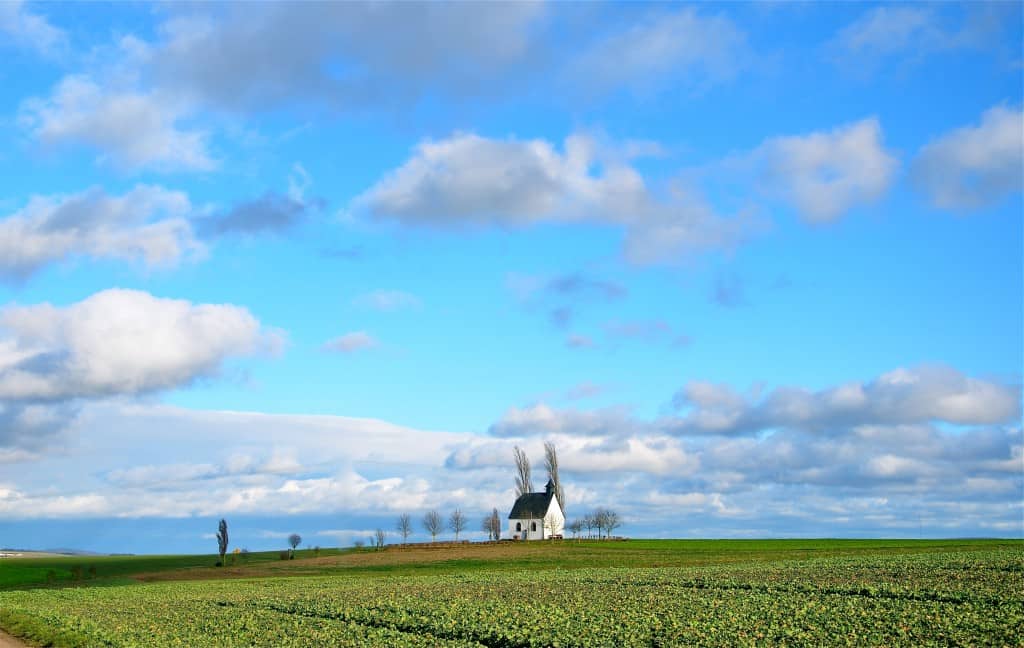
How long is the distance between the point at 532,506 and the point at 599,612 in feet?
385

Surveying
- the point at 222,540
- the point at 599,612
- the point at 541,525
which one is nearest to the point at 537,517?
the point at 541,525

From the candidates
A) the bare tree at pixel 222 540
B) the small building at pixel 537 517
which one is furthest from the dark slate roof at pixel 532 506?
the bare tree at pixel 222 540

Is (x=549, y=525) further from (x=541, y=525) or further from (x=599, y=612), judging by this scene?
(x=599, y=612)

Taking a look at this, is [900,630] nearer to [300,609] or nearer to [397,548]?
[300,609]

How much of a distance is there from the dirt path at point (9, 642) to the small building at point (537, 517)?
114m

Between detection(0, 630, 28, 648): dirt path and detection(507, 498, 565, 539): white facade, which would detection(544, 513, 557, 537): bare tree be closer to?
detection(507, 498, 565, 539): white facade

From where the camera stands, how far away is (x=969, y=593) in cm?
3625

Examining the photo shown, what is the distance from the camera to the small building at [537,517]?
14838cm

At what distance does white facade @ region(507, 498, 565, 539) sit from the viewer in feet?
486

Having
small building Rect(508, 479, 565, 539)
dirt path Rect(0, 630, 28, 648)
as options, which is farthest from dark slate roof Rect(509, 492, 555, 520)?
dirt path Rect(0, 630, 28, 648)

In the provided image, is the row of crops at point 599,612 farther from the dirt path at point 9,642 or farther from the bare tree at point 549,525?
the bare tree at point 549,525

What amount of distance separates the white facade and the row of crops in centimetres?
9403

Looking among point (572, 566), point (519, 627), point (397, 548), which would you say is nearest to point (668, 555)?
point (572, 566)

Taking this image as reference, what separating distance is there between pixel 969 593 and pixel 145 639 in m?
33.7
